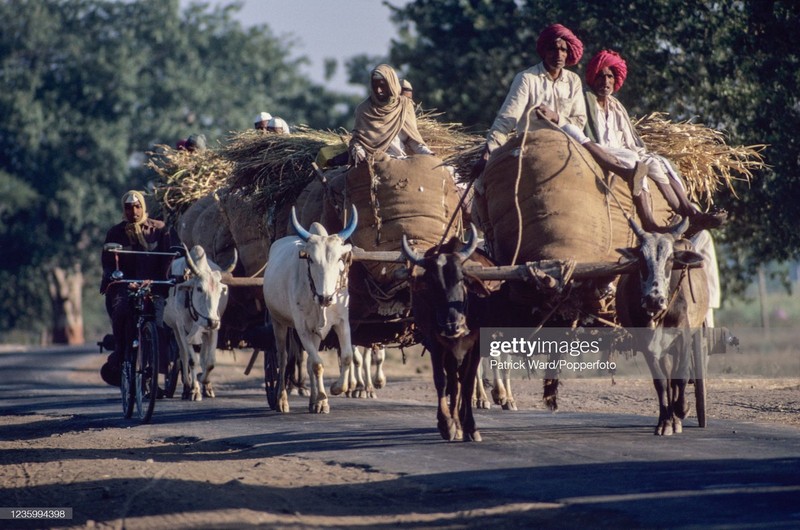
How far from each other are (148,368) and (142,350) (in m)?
0.19

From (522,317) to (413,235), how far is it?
5.90ft

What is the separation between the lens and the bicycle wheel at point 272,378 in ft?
45.9

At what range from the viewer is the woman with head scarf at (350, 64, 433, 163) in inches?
520

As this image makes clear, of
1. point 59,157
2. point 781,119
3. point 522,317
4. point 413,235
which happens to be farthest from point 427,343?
point 59,157

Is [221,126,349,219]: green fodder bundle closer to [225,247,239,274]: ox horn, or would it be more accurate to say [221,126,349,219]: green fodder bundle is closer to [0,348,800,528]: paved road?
[225,247,239,274]: ox horn

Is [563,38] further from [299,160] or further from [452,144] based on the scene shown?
[299,160]

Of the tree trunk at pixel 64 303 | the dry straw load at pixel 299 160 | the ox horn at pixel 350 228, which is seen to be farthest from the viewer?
the tree trunk at pixel 64 303

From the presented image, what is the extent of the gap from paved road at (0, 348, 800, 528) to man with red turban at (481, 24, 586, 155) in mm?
2876

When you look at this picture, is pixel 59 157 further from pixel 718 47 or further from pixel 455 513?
pixel 455 513

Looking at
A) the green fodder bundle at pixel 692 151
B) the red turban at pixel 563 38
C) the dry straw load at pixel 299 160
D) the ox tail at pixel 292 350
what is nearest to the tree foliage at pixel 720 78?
the dry straw load at pixel 299 160

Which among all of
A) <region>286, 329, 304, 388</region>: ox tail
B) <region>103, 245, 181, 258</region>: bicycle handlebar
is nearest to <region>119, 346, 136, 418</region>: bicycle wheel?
<region>103, 245, 181, 258</region>: bicycle handlebar

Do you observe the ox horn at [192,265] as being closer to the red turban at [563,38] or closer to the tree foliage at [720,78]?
the red turban at [563,38]

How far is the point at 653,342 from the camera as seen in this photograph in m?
10.5

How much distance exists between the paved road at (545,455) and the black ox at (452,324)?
27cm
